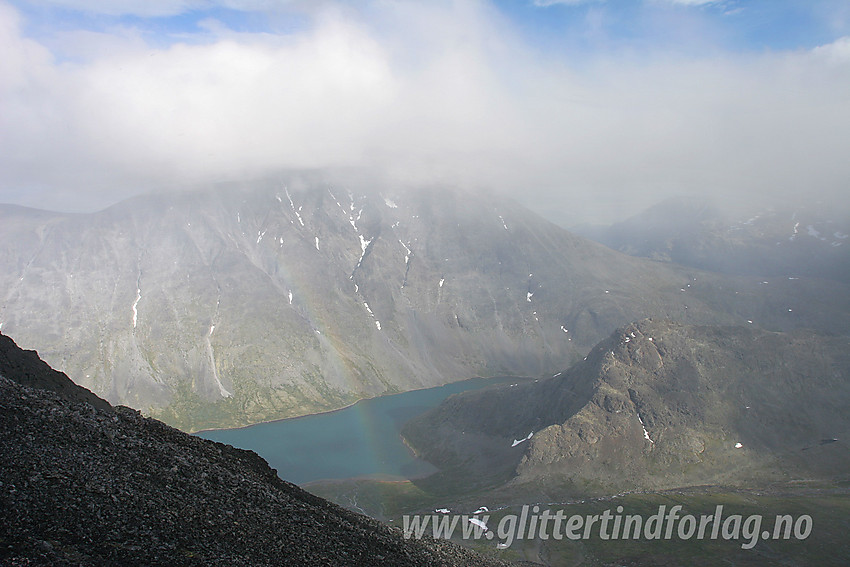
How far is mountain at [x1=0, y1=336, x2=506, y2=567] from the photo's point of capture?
1085 inches

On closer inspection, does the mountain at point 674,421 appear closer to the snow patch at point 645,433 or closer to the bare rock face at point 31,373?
the snow patch at point 645,433

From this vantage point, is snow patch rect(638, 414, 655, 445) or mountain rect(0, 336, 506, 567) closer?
mountain rect(0, 336, 506, 567)

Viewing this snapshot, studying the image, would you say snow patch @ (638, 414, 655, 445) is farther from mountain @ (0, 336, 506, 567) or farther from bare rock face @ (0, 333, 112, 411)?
bare rock face @ (0, 333, 112, 411)

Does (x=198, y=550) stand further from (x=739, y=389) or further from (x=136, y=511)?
(x=739, y=389)

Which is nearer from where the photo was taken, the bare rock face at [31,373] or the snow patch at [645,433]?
the bare rock face at [31,373]

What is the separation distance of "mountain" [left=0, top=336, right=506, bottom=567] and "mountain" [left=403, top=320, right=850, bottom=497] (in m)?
120

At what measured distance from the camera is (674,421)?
16712cm

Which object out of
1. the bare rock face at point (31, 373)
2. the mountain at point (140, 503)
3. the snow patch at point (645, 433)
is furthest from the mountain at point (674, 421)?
the bare rock face at point (31, 373)

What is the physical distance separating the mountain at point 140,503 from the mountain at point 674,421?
119521mm

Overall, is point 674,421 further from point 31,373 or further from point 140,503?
point 31,373

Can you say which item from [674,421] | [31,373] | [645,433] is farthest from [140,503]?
[674,421]

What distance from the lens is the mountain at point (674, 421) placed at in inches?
6093

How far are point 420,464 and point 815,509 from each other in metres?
121

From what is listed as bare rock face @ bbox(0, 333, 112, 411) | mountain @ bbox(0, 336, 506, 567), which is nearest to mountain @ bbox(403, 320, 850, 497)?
mountain @ bbox(0, 336, 506, 567)
